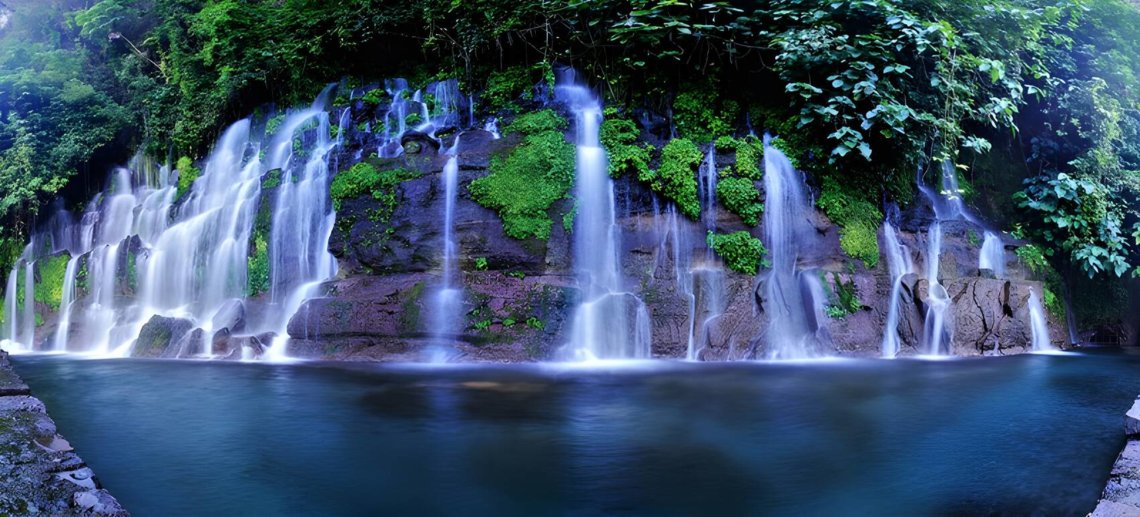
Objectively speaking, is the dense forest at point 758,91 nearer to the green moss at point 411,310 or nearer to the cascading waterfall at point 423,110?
the cascading waterfall at point 423,110

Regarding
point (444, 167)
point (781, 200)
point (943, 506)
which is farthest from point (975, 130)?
point (943, 506)

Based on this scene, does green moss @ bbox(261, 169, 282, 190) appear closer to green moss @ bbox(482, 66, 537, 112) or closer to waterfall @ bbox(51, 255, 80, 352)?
green moss @ bbox(482, 66, 537, 112)

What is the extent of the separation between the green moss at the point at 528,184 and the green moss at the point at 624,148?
65 centimetres

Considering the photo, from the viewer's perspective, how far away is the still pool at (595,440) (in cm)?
423

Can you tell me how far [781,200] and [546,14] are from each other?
547 centimetres

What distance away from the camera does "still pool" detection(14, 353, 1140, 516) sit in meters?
4.23

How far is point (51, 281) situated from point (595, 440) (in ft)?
45.9

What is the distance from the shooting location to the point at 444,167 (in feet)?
38.6

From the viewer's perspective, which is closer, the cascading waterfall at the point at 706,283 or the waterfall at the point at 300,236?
the cascading waterfall at the point at 706,283

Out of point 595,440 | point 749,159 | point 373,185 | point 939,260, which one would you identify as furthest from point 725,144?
point 595,440

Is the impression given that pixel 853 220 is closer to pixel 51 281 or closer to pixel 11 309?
pixel 51 281

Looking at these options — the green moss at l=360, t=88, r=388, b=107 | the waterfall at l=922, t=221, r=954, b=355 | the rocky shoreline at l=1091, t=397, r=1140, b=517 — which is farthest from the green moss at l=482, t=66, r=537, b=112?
the rocky shoreline at l=1091, t=397, r=1140, b=517

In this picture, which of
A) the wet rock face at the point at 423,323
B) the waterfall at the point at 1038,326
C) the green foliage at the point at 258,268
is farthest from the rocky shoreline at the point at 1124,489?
the green foliage at the point at 258,268

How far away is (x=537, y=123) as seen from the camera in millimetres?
12406
